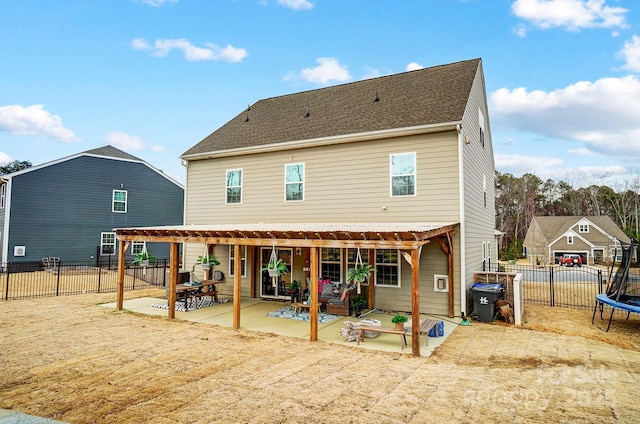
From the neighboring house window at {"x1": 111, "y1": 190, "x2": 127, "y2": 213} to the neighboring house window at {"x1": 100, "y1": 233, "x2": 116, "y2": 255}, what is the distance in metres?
1.62

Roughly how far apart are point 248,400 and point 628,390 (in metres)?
5.21

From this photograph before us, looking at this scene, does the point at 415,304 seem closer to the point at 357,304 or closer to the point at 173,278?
the point at 357,304

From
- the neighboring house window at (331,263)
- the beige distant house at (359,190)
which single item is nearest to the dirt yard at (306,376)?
the beige distant house at (359,190)

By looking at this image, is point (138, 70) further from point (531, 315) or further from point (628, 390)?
point (628, 390)

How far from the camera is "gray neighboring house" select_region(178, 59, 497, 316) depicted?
9.85 m

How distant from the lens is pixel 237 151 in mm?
13242

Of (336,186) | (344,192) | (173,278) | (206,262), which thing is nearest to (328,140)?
(336,186)

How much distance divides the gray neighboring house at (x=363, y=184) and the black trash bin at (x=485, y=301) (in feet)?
1.06

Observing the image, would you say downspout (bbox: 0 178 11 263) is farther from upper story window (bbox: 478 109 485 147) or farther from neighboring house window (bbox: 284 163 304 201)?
upper story window (bbox: 478 109 485 147)

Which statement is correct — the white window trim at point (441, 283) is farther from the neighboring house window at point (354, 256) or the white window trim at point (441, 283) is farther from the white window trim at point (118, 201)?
the white window trim at point (118, 201)

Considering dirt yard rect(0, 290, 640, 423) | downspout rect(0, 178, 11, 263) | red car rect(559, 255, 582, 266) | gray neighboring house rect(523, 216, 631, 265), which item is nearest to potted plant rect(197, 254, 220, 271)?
dirt yard rect(0, 290, 640, 423)

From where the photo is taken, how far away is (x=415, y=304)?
6.94 meters

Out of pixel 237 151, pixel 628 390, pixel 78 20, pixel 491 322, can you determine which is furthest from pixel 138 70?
pixel 628 390

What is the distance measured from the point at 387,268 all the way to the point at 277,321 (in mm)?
3557
